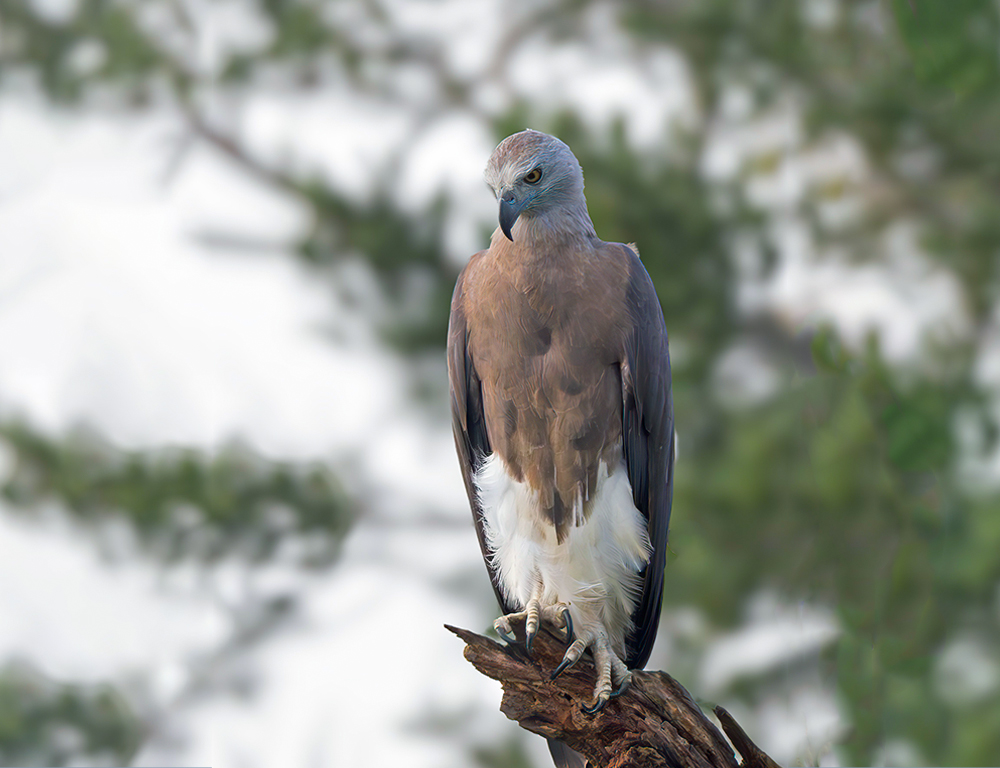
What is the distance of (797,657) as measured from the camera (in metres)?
2.63

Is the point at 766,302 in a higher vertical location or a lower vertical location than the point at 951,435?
higher

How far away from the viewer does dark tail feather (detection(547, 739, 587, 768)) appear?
4.29 feet

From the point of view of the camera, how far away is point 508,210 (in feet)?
3.63

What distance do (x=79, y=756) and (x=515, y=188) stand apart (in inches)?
111

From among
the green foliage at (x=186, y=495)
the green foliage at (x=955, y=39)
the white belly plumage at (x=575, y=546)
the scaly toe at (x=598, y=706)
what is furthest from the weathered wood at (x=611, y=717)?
the green foliage at (x=186, y=495)

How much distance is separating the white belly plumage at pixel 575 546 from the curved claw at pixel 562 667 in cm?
10

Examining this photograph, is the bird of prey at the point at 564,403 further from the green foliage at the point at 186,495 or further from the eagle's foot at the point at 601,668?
the green foliage at the point at 186,495

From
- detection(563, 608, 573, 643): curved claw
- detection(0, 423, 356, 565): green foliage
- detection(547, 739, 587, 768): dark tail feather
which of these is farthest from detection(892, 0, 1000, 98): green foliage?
detection(0, 423, 356, 565): green foliage

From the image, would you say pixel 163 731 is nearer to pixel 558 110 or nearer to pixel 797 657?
pixel 797 657

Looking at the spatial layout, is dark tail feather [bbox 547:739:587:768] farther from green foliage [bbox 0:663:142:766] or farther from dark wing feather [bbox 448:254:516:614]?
green foliage [bbox 0:663:142:766]

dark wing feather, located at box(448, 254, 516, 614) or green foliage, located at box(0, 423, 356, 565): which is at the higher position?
green foliage, located at box(0, 423, 356, 565)

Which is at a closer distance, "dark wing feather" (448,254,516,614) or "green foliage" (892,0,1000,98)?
"dark wing feather" (448,254,516,614)

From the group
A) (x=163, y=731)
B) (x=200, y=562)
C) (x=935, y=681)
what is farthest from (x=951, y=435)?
(x=163, y=731)

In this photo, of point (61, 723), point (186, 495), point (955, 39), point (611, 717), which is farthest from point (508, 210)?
point (61, 723)
